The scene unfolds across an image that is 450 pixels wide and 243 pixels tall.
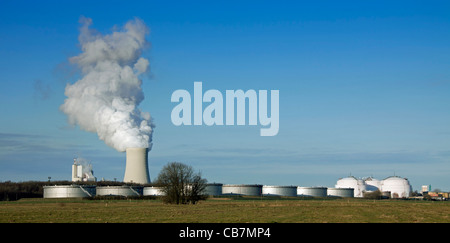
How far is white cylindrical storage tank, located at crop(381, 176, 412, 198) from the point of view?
15423cm

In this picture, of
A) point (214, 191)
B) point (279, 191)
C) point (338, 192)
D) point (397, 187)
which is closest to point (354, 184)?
point (397, 187)

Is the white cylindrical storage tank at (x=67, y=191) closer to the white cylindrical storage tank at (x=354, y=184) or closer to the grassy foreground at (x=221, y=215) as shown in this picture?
the grassy foreground at (x=221, y=215)

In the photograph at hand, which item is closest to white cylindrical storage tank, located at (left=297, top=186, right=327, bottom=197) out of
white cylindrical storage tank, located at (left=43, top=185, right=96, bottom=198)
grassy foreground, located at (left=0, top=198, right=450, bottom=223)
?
white cylindrical storage tank, located at (left=43, top=185, right=96, bottom=198)

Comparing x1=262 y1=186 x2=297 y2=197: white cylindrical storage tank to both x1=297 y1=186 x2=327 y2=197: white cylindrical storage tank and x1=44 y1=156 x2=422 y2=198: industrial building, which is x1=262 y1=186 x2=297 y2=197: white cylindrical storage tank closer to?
x1=44 y1=156 x2=422 y2=198: industrial building

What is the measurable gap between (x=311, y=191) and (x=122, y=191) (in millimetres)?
52611

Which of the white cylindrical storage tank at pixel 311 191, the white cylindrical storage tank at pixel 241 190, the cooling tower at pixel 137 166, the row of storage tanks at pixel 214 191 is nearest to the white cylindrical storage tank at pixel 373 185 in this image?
the row of storage tanks at pixel 214 191

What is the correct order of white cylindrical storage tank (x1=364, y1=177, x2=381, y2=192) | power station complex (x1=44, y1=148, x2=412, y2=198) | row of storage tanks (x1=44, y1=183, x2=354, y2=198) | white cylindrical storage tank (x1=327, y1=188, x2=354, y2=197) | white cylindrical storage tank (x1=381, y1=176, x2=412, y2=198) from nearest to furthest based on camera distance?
power station complex (x1=44, y1=148, x2=412, y2=198)
row of storage tanks (x1=44, y1=183, x2=354, y2=198)
white cylindrical storage tank (x1=327, y1=188, x2=354, y2=197)
white cylindrical storage tank (x1=381, y1=176, x2=412, y2=198)
white cylindrical storage tank (x1=364, y1=177, x2=381, y2=192)

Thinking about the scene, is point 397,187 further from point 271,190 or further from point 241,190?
point 241,190

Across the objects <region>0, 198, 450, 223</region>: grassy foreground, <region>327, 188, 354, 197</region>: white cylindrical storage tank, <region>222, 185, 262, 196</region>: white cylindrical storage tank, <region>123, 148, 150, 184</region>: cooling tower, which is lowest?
<region>327, 188, 354, 197</region>: white cylindrical storage tank

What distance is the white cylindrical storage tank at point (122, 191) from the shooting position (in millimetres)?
99662
